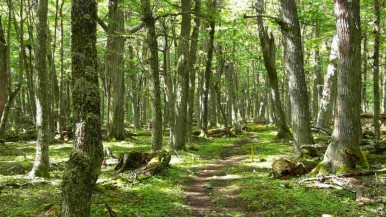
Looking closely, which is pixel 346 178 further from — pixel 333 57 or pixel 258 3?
pixel 258 3

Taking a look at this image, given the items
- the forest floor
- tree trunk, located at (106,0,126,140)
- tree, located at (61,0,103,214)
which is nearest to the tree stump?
the forest floor

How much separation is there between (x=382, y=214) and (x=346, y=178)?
211 centimetres

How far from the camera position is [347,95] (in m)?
9.04

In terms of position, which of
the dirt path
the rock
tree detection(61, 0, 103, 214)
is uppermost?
tree detection(61, 0, 103, 214)

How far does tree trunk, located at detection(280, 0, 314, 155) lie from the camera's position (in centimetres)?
1167

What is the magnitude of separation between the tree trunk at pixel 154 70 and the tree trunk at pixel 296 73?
4.48 meters

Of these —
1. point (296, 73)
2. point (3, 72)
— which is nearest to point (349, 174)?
point (296, 73)

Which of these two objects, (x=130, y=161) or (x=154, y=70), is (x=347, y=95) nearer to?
(x=154, y=70)

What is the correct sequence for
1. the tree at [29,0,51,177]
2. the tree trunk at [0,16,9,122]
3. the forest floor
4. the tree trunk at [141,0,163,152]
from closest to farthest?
1. the forest floor
2. the tree trunk at [0,16,9,122]
3. the tree at [29,0,51,177]
4. the tree trunk at [141,0,163,152]

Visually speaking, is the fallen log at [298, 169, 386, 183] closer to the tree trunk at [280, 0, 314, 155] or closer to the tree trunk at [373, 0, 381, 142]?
the tree trunk at [280, 0, 314, 155]

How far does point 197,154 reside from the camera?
16.0 metres

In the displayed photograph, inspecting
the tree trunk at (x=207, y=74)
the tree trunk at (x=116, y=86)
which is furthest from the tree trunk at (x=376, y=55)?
the tree trunk at (x=116, y=86)

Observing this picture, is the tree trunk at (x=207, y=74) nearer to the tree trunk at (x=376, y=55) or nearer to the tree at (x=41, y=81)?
the tree trunk at (x=376, y=55)

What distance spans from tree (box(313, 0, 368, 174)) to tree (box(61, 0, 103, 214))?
6.58m
